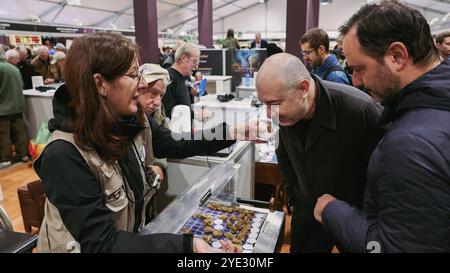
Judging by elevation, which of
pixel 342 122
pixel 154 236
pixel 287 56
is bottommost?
pixel 154 236

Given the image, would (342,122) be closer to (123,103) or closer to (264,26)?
(123,103)

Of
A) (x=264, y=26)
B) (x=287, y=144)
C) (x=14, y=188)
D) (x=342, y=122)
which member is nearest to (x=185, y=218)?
(x=287, y=144)

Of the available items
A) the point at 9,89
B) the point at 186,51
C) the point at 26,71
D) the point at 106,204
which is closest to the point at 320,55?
the point at 186,51

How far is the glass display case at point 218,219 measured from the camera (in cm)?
138

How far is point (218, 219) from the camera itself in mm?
1548

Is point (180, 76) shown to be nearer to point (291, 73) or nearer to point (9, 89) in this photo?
point (291, 73)

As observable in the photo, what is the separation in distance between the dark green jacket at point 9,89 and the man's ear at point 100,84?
14.9ft

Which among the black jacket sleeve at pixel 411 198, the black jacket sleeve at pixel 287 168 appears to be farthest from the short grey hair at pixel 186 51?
the black jacket sleeve at pixel 411 198

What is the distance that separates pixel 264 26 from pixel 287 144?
22105 mm

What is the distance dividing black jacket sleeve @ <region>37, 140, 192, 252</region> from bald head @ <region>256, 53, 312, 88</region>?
2.54 ft

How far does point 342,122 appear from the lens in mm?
1404

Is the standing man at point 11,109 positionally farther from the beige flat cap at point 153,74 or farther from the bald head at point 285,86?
the bald head at point 285,86

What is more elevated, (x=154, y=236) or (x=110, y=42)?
(x=110, y=42)

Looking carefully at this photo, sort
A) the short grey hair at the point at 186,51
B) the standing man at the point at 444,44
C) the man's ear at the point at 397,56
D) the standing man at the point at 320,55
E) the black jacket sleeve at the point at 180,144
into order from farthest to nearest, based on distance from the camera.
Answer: the standing man at the point at 444,44
the short grey hair at the point at 186,51
the standing man at the point at 320,55
the black jacket sleeve at the point at 180,144
the man's ear at the point at 397,56
